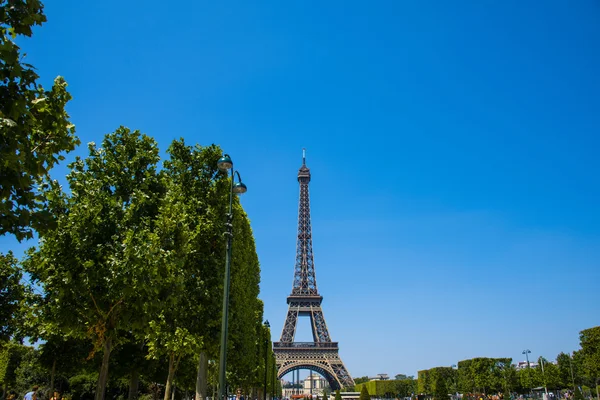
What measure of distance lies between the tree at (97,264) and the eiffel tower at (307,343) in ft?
262

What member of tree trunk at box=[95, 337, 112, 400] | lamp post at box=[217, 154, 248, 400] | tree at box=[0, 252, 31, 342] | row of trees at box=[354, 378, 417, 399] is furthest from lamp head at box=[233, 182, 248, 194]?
row of trees at box=[354, 378, 417, 399]

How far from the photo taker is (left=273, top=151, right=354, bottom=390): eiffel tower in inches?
3578

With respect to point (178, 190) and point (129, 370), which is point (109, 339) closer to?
point (178, 190)

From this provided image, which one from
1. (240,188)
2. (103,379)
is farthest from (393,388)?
(240,188)

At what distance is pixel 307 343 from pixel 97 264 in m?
83.8

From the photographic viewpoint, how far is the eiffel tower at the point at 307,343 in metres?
90.9

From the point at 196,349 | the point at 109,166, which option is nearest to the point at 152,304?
the point at 196,349

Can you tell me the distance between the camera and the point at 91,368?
34.0 metres

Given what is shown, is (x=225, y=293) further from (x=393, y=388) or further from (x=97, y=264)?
(x=393, y=388)

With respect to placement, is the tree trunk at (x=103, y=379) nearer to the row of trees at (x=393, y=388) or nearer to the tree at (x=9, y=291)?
the tree at (x=9, y=291)

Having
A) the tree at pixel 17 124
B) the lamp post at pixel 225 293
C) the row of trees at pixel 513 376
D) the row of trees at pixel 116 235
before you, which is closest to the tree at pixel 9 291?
A: the row of trees at pixel 116 235

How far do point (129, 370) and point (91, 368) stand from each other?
652cm

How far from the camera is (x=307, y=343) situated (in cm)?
9394

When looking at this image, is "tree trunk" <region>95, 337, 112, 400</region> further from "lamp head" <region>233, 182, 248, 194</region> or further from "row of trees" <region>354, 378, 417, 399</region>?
"row of trees" <region>354, 378, 417, 399</region>
